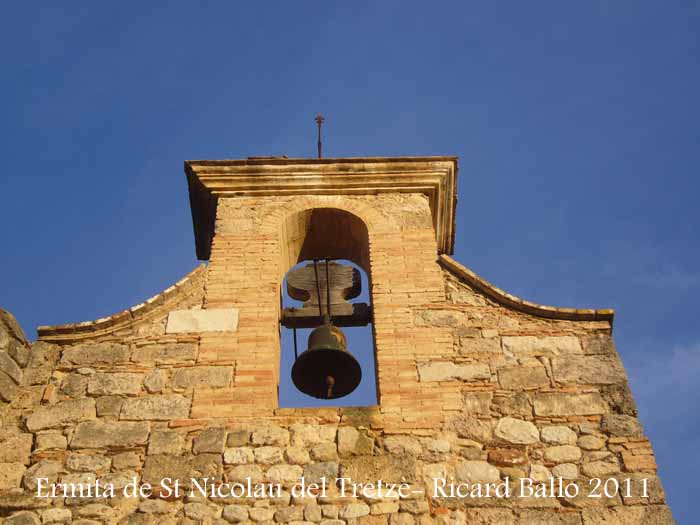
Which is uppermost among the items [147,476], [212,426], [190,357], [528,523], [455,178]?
[455,178]

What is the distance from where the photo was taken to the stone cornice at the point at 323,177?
8367mm

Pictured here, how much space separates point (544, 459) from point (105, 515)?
2.58 m

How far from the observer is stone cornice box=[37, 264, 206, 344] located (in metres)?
6.86

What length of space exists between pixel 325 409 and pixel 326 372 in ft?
2.89

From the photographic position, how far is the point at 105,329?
6.93 metres

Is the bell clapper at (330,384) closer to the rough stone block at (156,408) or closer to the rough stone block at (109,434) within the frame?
the rough stone block at (156,408)

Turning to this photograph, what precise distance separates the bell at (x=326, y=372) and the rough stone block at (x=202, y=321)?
563 millimetres

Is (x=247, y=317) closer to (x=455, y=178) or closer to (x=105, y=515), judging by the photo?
(x=105, y=515)

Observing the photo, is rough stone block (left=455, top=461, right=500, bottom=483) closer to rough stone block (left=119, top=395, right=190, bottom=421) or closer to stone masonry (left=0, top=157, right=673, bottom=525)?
stone masonry (left=0, top=157, right=673, bottom=525)

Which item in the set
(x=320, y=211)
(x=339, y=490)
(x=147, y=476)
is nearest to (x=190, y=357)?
(x=147, y=476)

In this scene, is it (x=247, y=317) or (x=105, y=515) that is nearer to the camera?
(x=105, y=515)

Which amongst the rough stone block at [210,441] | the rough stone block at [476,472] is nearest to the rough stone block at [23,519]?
the rough stone block at [210,441]

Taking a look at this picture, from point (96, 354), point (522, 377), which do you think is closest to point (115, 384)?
point (96, 354)

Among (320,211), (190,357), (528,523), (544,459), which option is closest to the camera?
(528,523)
